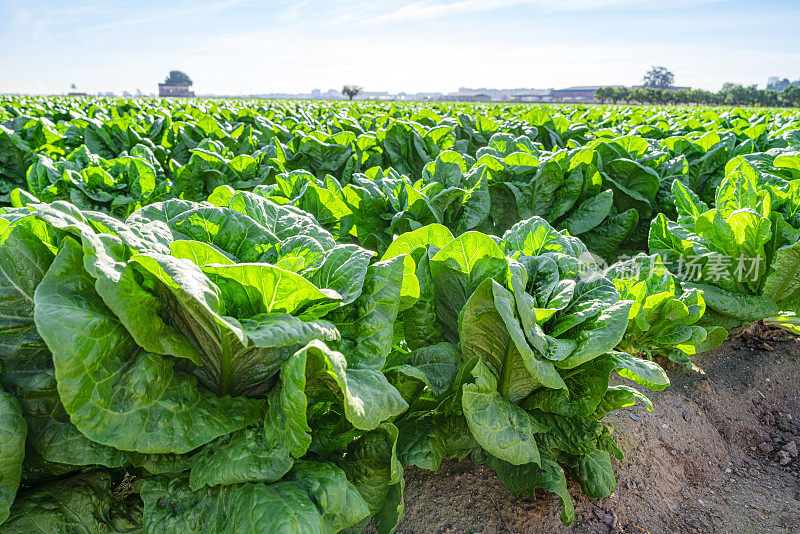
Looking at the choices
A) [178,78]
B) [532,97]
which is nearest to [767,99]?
[532,97]

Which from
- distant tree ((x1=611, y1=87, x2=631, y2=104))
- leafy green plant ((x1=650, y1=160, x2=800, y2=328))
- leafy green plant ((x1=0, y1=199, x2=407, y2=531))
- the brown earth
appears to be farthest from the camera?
distant tree ((x1=611, y1=87, x2=631, y2=104))

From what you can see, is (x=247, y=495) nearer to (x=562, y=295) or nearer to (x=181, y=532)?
(x=181, y=532)

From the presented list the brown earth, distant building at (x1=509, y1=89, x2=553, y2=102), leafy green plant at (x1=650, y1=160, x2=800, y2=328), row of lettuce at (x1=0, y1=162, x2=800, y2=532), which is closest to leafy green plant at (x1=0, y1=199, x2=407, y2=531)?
row of lettuce at (x1=0, y1=162, x2=800, y2=532)

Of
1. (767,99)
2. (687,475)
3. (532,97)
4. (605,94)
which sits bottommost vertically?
(532,97)

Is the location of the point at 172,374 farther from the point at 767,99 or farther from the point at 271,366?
the point at 767,99

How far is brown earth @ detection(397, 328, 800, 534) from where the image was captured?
8.04ft

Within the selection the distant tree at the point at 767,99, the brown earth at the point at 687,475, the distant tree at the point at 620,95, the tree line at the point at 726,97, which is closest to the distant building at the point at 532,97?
the distant tree at the point at 620,95

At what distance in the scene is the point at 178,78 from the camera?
114625mm

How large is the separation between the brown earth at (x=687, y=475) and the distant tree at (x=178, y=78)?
129 m

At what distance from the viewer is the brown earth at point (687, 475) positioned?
8.04ft

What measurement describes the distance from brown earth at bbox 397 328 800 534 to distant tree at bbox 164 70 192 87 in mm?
129488

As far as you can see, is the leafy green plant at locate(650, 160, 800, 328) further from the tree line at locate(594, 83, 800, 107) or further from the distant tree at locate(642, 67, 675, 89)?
the distant tree at locate(642, 67, 675, 89)

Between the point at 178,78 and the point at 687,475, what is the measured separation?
433ft

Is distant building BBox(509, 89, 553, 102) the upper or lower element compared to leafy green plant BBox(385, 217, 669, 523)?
lower
